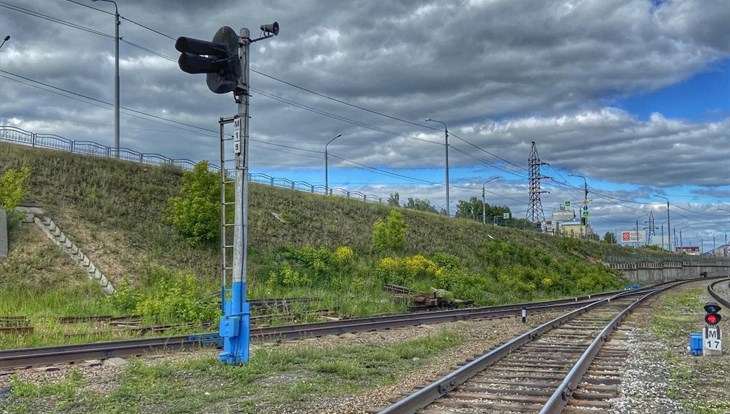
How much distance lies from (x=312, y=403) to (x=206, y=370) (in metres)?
2.86

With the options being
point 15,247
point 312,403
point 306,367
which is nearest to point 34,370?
point 306,367

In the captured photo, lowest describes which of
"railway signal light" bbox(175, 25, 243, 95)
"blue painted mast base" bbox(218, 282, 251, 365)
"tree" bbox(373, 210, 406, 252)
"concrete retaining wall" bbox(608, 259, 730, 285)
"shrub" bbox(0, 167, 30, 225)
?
"concrete retaining wall" bbox(608, 259, 730, 285)

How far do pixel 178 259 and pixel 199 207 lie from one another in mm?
3193

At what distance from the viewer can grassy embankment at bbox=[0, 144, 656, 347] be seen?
22.2 meters

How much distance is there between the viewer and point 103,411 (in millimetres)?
7785

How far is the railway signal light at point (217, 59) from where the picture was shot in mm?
9812

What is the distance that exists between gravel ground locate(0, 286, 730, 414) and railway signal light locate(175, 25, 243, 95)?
5107 millimetres

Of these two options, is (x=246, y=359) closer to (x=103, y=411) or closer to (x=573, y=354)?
(x=103, y=411)

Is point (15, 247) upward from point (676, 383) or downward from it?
upward

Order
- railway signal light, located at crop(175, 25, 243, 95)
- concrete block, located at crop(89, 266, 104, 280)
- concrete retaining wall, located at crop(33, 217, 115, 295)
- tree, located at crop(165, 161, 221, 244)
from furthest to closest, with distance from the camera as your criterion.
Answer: tree, located at crop(165, 161, 221, 244)
concrete block, located at crop(89, 266, 104, 280)
concrete retaining wall, located at crop(33, 217, 115, 295)
railway signal light, located at crop(175, 25, 243, 95)

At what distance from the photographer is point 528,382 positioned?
9.71 m

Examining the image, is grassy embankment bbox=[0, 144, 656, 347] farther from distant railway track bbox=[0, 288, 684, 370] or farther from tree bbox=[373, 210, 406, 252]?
distant railway track bbox=[0, 288, 684, 370]

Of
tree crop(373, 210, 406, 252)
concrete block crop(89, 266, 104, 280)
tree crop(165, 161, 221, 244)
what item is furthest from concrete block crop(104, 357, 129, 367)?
tree crop(373, 210, 406, 252)

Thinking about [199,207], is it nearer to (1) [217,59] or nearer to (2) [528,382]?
(1) [217,59]
